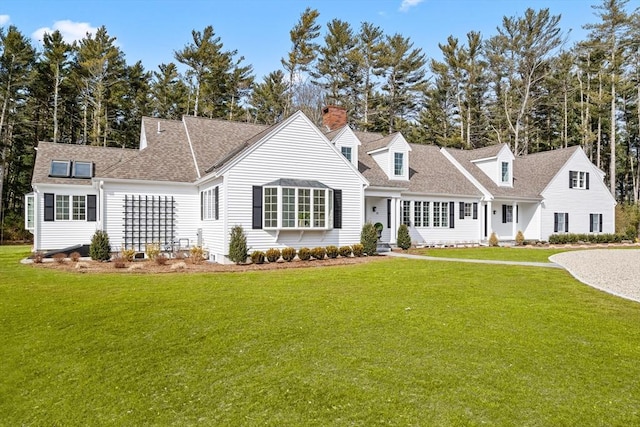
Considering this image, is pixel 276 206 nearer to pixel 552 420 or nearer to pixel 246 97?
pixel 552 420

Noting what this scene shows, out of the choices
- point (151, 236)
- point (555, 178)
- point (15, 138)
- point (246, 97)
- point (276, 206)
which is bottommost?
point (151, 236)

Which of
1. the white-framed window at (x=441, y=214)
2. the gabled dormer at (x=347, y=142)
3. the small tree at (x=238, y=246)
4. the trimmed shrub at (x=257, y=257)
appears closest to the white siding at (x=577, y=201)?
the white-framed window at (x=441, y=214)

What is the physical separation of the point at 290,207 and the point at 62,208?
34.7 ft

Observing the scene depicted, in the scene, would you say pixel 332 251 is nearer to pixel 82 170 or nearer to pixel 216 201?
pixel 216 201

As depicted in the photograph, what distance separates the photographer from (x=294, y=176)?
15836mm

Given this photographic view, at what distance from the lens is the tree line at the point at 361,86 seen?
1312 inches

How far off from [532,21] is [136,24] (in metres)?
34.0

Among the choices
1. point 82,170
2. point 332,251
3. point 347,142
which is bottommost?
point 332,251

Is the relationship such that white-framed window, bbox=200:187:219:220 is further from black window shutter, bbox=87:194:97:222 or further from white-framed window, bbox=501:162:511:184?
white-framed window, bbox=501:162:511:184

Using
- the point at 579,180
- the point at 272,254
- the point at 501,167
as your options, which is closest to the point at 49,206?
the point at 272,254

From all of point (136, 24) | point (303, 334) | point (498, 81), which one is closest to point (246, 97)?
point (136, 24)

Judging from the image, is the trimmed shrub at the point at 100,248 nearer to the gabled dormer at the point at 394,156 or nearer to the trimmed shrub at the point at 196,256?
the trimmed shrub at the point at 196,256

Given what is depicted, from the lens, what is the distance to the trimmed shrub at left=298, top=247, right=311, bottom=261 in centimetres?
1480

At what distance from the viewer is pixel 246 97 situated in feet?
126
